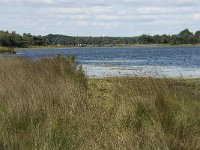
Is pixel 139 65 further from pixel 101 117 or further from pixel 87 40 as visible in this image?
pixel 87 40

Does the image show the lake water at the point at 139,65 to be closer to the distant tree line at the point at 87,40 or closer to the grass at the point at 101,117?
the grass at the point at 101,117

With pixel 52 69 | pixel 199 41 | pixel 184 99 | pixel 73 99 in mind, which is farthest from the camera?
pixel 199 41

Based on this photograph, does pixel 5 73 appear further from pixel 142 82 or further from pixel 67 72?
pixel 142 82

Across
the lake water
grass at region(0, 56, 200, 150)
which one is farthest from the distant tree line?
grass at region(0, 56, 200, 150)

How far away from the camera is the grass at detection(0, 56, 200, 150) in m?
5.99

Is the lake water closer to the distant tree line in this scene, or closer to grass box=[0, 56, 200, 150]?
grass box=[0, 56, 200, 150]

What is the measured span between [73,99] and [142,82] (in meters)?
1.35

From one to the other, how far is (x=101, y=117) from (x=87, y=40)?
170119 mm

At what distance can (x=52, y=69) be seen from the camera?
13.7 m

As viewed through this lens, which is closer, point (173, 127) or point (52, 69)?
point (173, 127)

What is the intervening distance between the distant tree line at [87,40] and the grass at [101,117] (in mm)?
92409

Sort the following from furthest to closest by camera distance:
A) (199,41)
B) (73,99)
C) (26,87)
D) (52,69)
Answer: (199,41), (52,69), (26,87), (73,99)

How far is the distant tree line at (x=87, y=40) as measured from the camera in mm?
109706

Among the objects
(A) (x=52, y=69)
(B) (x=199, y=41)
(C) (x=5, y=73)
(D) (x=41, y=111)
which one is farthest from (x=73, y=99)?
(B) (x=199, y=41)
